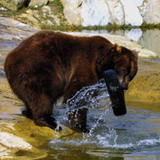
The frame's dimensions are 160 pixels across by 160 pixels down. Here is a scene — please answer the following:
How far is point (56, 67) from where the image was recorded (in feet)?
16.8

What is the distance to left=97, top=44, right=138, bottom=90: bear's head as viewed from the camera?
5551 mm

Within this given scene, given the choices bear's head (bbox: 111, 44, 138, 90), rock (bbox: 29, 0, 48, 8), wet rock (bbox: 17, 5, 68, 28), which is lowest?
wet rock (bbox: 17, 5, 68, 28)

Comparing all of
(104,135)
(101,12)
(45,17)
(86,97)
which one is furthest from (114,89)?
(101,12)

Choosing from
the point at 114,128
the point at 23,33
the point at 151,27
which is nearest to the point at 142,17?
the point at 151,27

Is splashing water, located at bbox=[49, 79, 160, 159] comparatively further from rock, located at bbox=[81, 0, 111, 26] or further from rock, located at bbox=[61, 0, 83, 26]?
rock, located at bbox=[61, 0, 83, 26]

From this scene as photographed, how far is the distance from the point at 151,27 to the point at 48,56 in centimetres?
2640

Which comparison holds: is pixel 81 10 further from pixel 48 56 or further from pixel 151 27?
pixel 48 56

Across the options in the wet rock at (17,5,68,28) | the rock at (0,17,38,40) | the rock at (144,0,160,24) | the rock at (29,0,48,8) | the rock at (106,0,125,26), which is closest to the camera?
the rock at (0,17,38,40)

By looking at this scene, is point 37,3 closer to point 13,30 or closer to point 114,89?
point 13,30

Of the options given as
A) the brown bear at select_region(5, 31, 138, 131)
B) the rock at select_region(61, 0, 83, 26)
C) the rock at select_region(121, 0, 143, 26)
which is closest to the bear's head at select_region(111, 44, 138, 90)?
the brown bear at select_region(5, 31, 138, 131)

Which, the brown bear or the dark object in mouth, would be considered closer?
the brown bear

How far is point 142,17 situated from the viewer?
98.0 ft

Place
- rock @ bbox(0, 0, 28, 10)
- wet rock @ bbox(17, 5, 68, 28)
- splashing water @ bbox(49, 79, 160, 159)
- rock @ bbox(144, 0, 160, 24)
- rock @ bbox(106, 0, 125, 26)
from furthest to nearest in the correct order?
rock @ bbox(144, 0, 160, 24)
rock @ bbox(106, 0, 125, 26)
rock @ bbox(0, 0, 28, 10)
wet rock @ bbox(17, 5, 68, 28)
splashing water @ bbox(49, 79, 160, 159)

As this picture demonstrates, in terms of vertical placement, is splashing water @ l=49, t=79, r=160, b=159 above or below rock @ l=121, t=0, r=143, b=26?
above
